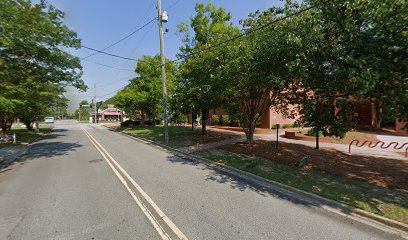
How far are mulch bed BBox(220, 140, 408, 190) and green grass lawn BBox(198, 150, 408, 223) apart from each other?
0.66 m

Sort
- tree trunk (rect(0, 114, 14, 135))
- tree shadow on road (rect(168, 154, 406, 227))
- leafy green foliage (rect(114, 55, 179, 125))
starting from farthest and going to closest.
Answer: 1. leafy green foliage (rect(114, 55, 179, 125))
2. tree trunk (rect(0, 114, 14, 135))
3. tree shadow on road (rect(168, 154, 406, 227))

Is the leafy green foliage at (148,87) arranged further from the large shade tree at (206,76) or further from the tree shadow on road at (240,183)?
the tree shadow on road at (240,183)

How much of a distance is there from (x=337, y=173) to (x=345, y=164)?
1668 mm

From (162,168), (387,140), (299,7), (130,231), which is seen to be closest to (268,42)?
(299,7)

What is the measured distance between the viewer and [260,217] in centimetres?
479

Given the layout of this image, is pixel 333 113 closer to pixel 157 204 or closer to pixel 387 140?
pixel 157 204

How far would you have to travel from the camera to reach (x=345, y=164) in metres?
9.09

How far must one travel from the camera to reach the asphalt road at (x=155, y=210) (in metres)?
4.19

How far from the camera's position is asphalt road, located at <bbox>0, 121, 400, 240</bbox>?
4.19 meters

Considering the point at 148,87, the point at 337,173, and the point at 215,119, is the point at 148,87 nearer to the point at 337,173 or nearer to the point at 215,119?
the point at 215,119

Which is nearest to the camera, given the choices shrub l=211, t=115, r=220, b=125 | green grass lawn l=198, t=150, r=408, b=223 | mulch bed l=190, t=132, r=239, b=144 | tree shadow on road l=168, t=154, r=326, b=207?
green grass lawn l=198, t=150, r=408, b=223

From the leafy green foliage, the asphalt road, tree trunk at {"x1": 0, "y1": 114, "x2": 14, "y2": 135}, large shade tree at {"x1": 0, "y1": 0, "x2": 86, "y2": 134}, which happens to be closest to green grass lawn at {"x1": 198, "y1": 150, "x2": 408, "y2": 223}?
the asphalt road

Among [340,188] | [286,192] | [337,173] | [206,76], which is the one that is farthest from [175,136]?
[340,188]

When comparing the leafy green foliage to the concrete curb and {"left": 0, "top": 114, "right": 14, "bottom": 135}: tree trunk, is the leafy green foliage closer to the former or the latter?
{"left": 0, "top": 114, "right": 14, "bottom": 135}: tree trunk
